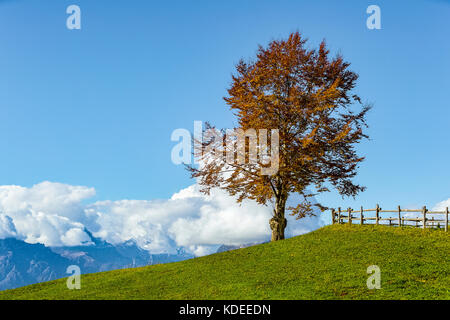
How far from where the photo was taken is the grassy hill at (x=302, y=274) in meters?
19.0

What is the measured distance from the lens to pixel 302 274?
2188 cm

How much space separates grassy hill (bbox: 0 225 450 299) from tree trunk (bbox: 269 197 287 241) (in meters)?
2.51

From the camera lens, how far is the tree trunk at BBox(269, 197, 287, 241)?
33.6 meters

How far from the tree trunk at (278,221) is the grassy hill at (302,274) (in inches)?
98.7

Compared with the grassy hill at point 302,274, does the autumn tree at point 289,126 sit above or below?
above

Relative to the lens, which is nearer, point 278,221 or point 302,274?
point 302,274

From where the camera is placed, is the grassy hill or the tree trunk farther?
the tree trunk

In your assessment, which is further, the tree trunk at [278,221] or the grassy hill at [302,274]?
the tree trunk at [278,221]

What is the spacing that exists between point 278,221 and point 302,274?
11926 millimetres

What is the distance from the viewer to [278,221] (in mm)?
33750

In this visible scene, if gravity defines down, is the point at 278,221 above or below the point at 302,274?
above

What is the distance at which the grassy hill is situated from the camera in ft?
62.5

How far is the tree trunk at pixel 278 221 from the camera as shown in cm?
3364

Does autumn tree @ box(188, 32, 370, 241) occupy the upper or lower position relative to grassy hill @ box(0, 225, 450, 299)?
upper
